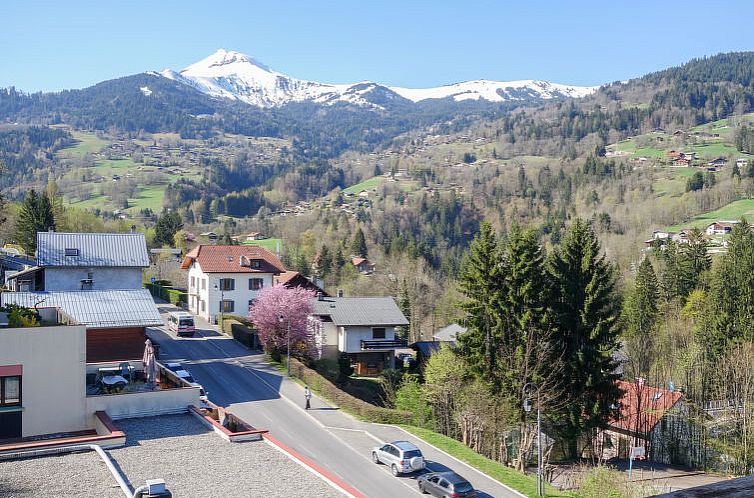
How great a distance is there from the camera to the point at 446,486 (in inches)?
980

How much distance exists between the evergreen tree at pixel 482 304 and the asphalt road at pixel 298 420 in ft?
20.5

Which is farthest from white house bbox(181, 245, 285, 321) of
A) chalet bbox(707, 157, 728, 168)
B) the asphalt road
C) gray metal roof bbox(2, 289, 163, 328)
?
chalet bbox(707, 157, 728, 168)

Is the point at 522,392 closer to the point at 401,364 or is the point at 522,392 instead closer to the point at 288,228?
the point at 401,364

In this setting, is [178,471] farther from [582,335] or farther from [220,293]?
[220,293]

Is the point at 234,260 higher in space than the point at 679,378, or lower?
higher

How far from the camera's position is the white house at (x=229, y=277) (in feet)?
199

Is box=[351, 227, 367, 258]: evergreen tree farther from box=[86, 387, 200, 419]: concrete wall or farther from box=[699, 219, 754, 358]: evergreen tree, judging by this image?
box=[86, 387, 200, 419]: concrete wall

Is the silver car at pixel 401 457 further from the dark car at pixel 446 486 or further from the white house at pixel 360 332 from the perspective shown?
the white house at pixel 360 332

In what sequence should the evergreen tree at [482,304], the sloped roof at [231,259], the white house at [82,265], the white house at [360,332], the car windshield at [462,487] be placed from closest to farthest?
the car windshield at [462,487]
the evergreen tree at [482,304]
the white house at [82,265]
the white house at [360,332]
the sloped roof at [231,259]

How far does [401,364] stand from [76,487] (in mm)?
37816

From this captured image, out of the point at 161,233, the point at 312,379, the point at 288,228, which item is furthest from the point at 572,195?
the point at 312,379

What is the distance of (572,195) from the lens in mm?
186375

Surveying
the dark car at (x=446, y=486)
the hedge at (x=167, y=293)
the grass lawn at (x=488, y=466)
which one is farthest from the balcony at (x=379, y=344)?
the dark car at (x=446, y=486)

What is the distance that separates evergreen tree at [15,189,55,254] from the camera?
73000 millimetres
